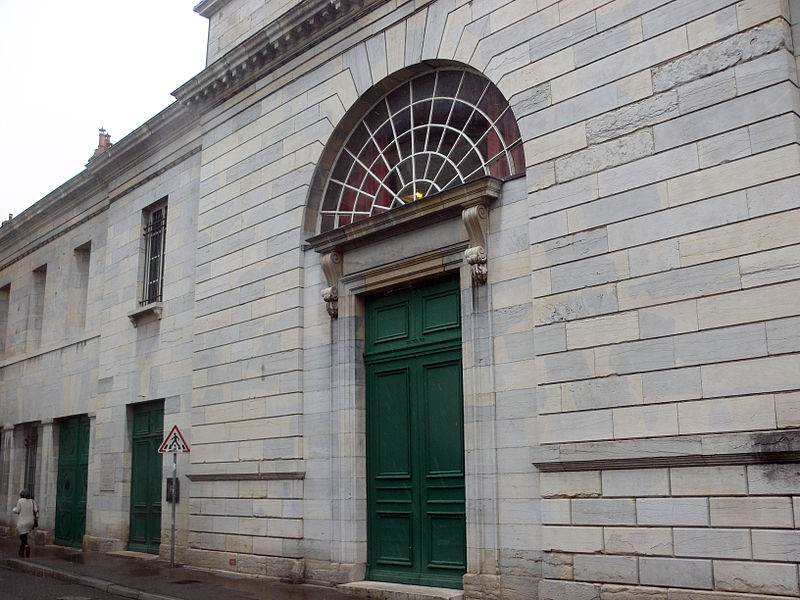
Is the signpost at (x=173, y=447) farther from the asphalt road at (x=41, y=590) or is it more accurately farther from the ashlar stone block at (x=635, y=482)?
the ashlar stone block at (x=635, y=482)

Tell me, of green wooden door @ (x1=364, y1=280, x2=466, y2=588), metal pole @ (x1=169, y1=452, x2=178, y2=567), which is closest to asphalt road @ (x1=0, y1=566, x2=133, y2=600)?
metal pole @ (x1=169, y1=452, x2=178, y2=567)

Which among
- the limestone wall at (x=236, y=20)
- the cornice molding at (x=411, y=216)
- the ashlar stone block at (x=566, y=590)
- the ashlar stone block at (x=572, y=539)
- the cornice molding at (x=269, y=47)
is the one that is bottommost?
the ashlar stone block at (x=566, y=590)

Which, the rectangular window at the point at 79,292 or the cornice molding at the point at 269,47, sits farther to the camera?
the rectangular window at the point at 79,292

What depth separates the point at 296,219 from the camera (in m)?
12.6

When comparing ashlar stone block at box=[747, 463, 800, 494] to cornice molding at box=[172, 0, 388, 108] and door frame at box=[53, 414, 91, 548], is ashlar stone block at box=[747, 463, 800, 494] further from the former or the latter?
door frame at box=[53, 414, 91, 548]

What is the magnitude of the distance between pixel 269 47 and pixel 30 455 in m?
13.5

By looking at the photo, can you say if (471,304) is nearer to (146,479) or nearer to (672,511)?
(672,511)

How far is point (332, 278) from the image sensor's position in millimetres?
11953

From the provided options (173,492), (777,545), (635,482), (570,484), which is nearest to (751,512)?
(777,545)

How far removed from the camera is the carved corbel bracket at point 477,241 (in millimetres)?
9875

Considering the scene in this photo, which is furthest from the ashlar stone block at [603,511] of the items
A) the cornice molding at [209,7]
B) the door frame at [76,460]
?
the door frame at [76,460]

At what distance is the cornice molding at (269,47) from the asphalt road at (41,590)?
8243 millimetres

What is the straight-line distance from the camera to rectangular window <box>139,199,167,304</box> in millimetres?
16750

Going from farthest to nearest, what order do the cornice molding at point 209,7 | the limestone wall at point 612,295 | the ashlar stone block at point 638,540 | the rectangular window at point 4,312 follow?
the rectangular window at point 4,312, the cornice molding at point 209,7, the ashlar stone block at point 638,540, the limestone wall at point 612,295
